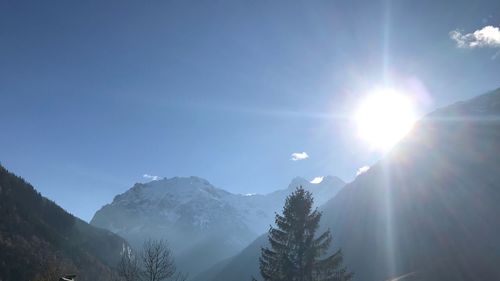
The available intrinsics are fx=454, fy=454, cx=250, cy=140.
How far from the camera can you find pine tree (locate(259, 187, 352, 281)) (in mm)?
37000

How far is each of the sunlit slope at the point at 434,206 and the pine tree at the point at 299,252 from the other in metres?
86.8

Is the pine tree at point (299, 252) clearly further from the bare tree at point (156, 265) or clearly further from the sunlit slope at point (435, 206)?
the sunlit slope at point (435, 206)

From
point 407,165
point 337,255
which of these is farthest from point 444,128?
point 337,255

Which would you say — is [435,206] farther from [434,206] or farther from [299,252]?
[299,252]

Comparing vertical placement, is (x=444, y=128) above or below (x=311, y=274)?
above

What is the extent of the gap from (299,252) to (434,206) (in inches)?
5279

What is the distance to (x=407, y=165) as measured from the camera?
626 feet

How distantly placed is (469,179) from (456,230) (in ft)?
79.3

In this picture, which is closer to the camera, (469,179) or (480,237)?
(480,237)

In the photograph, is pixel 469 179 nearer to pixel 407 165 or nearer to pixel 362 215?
pixel 407 165

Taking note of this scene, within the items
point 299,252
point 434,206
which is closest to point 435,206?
point 434,206

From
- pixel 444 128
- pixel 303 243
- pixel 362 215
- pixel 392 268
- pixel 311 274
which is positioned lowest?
pixel 311 274

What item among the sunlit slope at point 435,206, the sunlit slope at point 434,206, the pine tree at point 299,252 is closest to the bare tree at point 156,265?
the pine tree at point 299,252

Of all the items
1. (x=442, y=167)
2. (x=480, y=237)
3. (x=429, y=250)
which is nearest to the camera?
(x=480, y=237)
